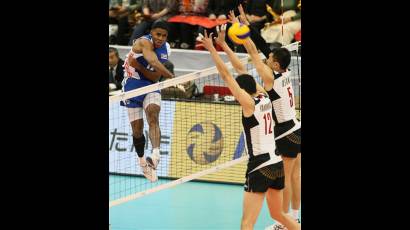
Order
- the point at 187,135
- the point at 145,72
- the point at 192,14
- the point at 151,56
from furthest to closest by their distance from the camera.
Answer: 1. the point at 192,14
2. the point at 187,135
3. the point at 145,72
4. the point at 151,56

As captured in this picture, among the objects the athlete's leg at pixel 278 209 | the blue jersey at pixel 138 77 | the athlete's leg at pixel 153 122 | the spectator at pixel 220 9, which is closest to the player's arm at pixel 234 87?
the athlete's leg at pixel 278 209

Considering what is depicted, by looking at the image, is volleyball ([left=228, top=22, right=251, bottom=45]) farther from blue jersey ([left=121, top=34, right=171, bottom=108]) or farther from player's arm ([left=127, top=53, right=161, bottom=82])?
player's arm ([left=127, top=53, right=161, bottom=82])

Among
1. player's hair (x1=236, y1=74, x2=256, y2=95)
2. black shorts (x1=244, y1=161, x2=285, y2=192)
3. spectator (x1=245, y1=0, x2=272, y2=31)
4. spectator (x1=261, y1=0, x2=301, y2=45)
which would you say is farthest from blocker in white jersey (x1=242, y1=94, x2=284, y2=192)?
spectator (x1=245, y1=0, x2=272, y2=31)

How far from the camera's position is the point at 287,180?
10234mm

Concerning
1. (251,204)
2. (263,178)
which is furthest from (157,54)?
(251,204)

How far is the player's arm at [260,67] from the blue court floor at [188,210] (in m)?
2.08

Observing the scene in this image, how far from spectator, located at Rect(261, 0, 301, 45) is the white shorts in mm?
2928

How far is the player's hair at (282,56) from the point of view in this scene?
392 inches

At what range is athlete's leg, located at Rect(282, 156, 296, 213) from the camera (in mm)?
10195

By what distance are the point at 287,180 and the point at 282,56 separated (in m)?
1.54

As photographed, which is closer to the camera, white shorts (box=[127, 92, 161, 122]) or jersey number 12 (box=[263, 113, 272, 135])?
jersey number 12 (box=[263, 113, 272, 135])

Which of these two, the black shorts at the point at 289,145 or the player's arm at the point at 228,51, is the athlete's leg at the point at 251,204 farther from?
the player's arm at the point at 228,51

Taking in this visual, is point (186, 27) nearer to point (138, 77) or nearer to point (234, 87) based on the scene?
point (138, 77)

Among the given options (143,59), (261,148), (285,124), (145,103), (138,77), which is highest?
(143,59)
